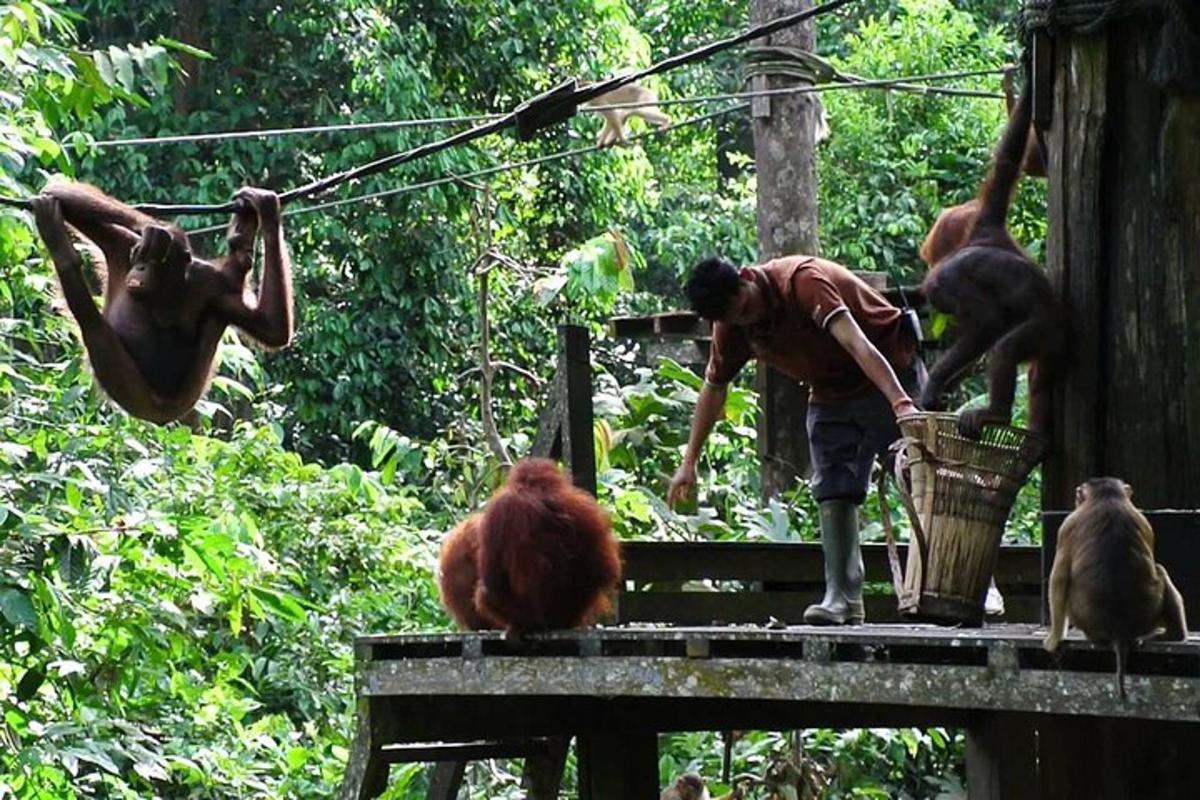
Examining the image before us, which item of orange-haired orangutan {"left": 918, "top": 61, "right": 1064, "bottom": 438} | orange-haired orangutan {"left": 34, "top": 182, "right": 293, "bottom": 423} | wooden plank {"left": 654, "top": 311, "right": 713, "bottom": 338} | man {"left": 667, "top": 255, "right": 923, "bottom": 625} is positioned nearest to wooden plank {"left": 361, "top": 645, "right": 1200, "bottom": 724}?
orange-haired orangutan {"left": 918, "top": 61, "right": 1064, "bottom": 438}

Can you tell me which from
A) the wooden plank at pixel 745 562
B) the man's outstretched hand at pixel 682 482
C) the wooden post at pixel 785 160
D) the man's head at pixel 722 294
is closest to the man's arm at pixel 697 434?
the man's outstretched hand at pixel 682 482

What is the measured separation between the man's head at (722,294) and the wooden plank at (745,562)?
3.86ft

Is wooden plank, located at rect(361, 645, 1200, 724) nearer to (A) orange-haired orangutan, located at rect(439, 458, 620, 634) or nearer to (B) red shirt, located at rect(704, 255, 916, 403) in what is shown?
(A) orange-haired orangutan, located at rect(439, 458, 620, 634)

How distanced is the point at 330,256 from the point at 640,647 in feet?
29.0

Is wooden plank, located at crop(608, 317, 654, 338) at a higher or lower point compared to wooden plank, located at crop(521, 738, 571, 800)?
higher

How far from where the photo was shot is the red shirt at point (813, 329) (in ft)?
18.1

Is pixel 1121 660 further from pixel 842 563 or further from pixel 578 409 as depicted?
pixel 578 409

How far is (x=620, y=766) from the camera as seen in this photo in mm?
6043

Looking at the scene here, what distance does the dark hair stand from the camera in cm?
543

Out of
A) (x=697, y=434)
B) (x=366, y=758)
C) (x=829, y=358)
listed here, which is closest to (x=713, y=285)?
(x=829, y=358)

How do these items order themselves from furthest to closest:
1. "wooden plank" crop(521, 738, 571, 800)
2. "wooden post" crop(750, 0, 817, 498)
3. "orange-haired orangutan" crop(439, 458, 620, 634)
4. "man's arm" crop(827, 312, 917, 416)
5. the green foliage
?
1. the green foliage
2. "wooden post" crop(750, 0, 817, 498)
3. "wooden plank" crop(521, 738, 571, 800)
4. "orange-haired orangutan" crop(439, 458, 620, 634)
5. "man's arm" crop(827, 312, 917, 416)

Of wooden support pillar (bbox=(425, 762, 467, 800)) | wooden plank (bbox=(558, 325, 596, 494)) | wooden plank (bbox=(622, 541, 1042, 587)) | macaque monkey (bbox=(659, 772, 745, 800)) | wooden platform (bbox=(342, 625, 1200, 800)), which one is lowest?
macaque monkey (bbox=(659, 772, 745, 800))

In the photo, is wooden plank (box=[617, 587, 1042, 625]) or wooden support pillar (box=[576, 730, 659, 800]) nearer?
wooden support pillar (box=[576, 730, 659, 800])

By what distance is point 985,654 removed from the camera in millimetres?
A: 4344
